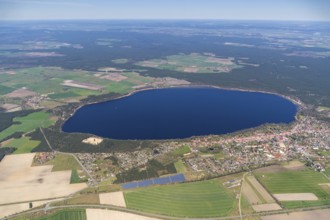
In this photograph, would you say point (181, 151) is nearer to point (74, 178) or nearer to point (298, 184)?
point (74, 178)

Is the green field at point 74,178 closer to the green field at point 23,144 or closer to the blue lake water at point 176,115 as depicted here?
the green field at point 23,144

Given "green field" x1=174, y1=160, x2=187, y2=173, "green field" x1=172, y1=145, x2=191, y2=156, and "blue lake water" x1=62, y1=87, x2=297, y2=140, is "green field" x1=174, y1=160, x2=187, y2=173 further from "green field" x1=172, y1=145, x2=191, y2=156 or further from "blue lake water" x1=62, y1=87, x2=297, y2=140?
"blue lake water" x1=62, y1=87, x2=297, y2=140

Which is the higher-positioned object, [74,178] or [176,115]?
[176,115]

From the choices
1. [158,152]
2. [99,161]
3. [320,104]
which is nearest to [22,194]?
[99,161]

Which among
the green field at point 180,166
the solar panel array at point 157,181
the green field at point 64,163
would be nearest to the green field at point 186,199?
the solar panel array at point 157,181

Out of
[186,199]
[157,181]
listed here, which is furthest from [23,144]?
[186,199]

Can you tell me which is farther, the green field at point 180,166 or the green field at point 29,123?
the green field at point 29,123
